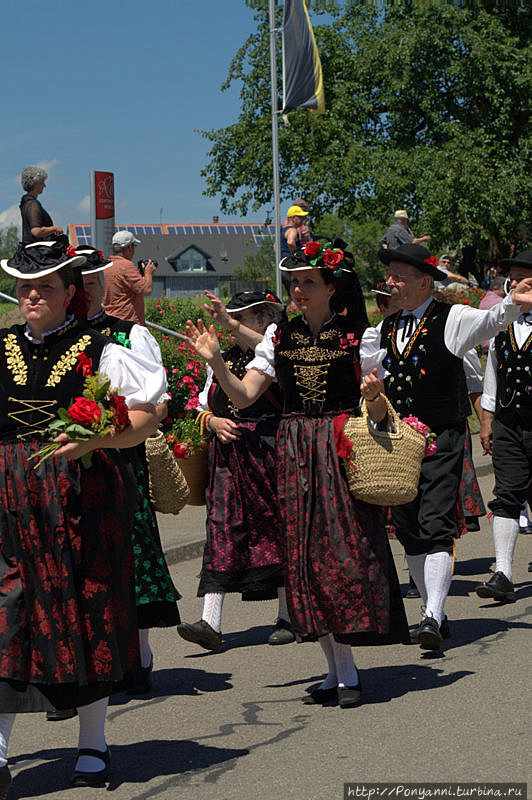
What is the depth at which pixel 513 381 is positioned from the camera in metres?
7.53

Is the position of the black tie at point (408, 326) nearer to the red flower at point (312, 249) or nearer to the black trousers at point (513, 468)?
the red flower at point (312, 249)

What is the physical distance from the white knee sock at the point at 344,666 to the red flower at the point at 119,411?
5.88ft

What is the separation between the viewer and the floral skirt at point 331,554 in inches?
205

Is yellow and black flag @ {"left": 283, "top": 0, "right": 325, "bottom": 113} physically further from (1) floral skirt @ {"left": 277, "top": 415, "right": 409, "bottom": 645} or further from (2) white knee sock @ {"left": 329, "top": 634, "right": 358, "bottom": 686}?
(2) white knee sock @ {"left": 329, "top": 634, "right": 358, "bottom": 686}

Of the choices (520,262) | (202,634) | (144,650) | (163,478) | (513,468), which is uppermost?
(520,262)

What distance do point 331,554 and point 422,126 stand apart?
31.5 m

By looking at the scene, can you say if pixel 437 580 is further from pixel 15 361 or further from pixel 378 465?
pixel 15 361

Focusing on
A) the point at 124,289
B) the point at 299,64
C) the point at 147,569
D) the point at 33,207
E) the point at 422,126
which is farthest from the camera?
the point at 422,126

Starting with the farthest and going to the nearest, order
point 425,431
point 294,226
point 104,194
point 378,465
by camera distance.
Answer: point 294,226, point 104,194, point 425,431, point 378,465

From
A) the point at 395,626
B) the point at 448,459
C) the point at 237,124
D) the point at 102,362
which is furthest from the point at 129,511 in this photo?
the point at 237,124

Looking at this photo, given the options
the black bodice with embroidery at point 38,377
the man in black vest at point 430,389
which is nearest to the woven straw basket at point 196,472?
the man in black vest at point 430,389

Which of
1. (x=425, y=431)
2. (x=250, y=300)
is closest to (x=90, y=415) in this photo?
(x=425, y=431)

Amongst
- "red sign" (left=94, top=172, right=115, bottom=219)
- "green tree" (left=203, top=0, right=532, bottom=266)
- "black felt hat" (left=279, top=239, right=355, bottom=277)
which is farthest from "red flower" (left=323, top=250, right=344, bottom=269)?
"green tree" (left=203, top=0, right=532, bottom=266)

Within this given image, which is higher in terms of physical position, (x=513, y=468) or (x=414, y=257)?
(x=414, y=257)
